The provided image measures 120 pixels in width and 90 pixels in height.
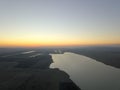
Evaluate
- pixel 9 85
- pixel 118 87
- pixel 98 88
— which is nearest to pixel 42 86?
pixel 9 85

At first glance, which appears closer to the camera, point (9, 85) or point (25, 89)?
point (25, 89)

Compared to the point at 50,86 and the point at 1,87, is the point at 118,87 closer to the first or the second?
the point at 50,86

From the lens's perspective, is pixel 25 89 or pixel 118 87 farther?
pixel 118 87

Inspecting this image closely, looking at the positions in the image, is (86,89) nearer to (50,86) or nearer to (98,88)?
(98,88)

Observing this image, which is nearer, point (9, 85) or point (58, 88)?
point (58, 88)

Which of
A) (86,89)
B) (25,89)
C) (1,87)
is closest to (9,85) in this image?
(1,87)

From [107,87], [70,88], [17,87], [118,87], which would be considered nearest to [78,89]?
[70,88]

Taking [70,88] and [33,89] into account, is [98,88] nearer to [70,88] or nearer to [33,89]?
[70,88]
